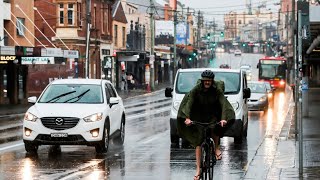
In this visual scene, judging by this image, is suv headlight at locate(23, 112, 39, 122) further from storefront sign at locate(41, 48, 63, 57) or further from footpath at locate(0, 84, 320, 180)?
storefront sign at locate(41, 48, 63, 57)

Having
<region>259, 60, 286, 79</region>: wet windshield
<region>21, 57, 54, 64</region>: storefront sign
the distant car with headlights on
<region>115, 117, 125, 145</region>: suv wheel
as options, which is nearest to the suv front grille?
<region>115, 117, 125, 145</region>: suv wheel

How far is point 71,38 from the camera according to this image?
202 feet

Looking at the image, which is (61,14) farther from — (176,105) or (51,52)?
(176,105)

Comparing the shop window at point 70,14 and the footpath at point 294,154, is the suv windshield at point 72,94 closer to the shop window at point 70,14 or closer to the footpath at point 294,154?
the footpath at point 294,154

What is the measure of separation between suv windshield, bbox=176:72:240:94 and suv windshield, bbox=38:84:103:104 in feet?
8.60

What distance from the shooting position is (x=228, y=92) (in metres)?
20.4

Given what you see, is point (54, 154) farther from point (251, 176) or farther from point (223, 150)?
point (251, 176)

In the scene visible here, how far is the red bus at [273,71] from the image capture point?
7219 centimetres

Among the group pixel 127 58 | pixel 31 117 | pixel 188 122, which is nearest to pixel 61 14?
pixel 127 58

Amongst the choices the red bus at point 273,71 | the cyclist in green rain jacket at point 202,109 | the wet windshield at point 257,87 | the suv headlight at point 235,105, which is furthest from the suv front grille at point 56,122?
the red bus at point 273,71

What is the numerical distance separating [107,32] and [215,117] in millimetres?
59972

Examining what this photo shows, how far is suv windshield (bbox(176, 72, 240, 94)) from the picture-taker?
20328 millimetres

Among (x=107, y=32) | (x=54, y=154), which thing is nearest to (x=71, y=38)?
(x=107, y=32)

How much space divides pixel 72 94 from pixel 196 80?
3.73 m
